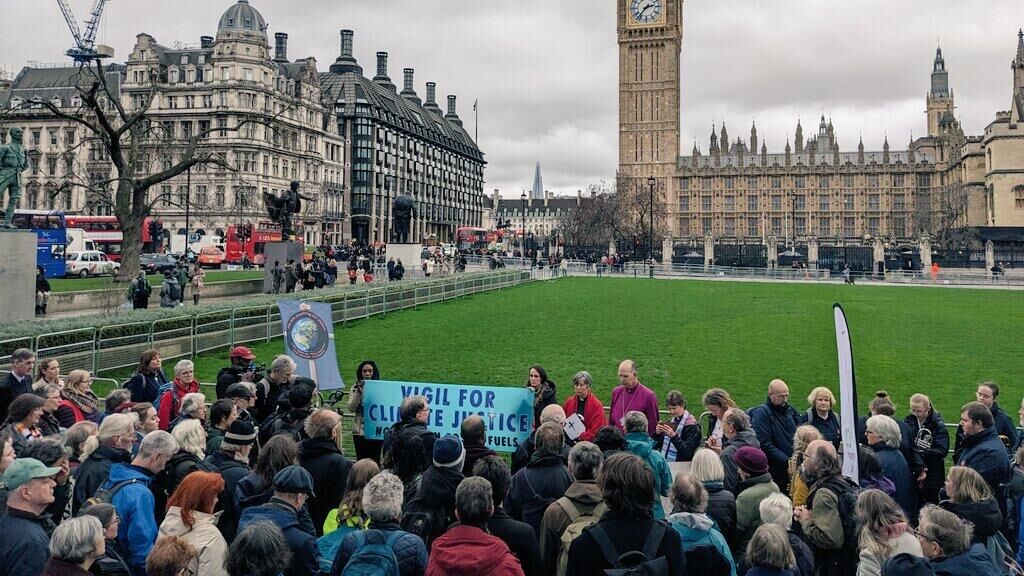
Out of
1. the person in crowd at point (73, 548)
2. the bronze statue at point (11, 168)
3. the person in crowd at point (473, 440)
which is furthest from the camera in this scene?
the bronze statue at point (11, 168)

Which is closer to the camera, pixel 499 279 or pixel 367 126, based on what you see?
pixel 499 279

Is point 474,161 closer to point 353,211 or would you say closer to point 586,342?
point 353,211

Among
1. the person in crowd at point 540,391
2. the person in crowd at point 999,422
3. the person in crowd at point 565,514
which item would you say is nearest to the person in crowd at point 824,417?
the person in crowd at point 999,422

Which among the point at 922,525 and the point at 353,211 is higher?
the point at 353,211

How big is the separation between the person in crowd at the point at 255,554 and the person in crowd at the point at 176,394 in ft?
15.4

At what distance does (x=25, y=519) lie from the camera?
4504 millimetres

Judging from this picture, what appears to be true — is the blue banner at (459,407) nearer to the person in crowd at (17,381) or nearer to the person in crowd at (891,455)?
the person in crowd at (891,455)

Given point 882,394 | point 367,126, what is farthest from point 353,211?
point 882,394

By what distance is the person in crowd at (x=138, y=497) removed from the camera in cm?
497

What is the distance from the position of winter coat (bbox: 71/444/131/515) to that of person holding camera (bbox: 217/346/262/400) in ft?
9.99

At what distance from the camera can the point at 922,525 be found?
4.49m

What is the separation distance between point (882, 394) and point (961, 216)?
97.7m

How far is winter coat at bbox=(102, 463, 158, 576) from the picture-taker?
4.96 m

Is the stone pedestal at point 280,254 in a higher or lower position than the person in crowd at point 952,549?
higher
